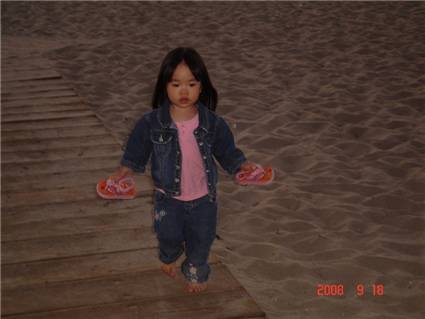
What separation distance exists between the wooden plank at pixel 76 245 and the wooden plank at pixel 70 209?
295 millimetres

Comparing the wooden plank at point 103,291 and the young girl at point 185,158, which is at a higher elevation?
the young girl at point 185,158

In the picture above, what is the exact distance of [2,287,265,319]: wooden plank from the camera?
2.97 meters

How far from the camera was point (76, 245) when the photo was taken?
3617 mm

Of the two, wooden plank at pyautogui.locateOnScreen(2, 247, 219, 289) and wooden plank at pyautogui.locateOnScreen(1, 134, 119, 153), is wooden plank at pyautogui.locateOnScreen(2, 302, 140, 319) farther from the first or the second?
wooden plank at pyautogui.locateOnScreen(1, 134, 119, 153)

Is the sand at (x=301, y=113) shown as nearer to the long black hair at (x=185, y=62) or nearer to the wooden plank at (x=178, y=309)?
the wooden plank at (x=178, y=309)

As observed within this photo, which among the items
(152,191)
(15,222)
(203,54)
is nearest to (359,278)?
(152,191)

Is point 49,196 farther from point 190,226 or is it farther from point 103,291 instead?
point 190,226

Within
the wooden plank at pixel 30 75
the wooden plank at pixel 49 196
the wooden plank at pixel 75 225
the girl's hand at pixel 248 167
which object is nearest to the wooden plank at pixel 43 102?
the wooden plank at pixel 30 75

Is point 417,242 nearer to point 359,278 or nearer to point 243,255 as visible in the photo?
point 359,278

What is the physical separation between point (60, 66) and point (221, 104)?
305cm

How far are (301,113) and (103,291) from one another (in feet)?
13.3

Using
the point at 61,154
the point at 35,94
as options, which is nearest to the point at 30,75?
the point at 35,94

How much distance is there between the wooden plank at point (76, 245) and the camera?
3.51 meters

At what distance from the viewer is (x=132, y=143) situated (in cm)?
302
